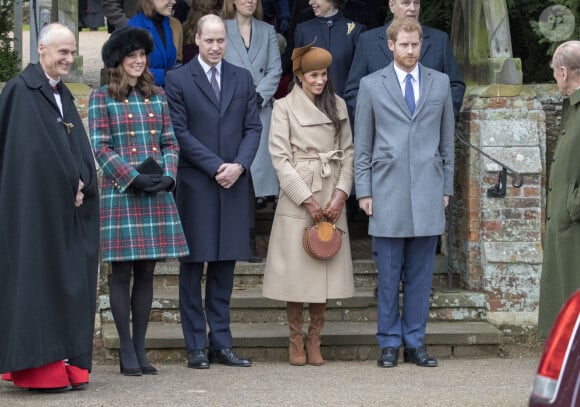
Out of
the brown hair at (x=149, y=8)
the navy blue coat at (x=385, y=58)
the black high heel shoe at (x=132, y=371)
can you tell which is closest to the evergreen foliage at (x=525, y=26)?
the navy blue coat at (x=385, y=58)

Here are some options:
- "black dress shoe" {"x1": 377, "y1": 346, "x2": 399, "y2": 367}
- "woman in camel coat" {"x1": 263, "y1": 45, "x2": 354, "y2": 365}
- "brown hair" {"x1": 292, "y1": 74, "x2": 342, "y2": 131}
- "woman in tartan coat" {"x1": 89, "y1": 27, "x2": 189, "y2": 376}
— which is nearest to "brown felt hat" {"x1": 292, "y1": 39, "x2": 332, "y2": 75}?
"woman in camel coat" {"x1": 263, "y1": 45, "x2": 354, "y2": 365}

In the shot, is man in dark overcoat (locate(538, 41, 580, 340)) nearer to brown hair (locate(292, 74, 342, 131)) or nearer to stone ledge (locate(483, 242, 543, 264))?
brown hair (locate(292, 74, 342, 131))

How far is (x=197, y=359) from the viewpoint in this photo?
28.7 ft

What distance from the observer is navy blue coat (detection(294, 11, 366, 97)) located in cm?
1002

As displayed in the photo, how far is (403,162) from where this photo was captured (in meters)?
8.86

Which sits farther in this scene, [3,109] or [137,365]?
[137,365]

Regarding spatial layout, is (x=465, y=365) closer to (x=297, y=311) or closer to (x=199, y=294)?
(x=297, y=311)

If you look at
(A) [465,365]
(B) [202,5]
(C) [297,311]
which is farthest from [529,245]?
(B) [202,5]

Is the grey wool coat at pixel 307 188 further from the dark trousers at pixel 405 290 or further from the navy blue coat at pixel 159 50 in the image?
the navy blue coat at pixel 159 50

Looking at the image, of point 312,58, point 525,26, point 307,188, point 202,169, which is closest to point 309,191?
point 307,188

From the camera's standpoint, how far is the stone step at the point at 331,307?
9.66 meters

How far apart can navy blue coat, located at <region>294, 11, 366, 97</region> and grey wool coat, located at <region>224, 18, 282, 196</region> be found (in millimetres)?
261

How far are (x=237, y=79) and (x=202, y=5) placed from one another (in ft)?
5.32

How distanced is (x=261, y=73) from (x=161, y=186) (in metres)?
1.94
